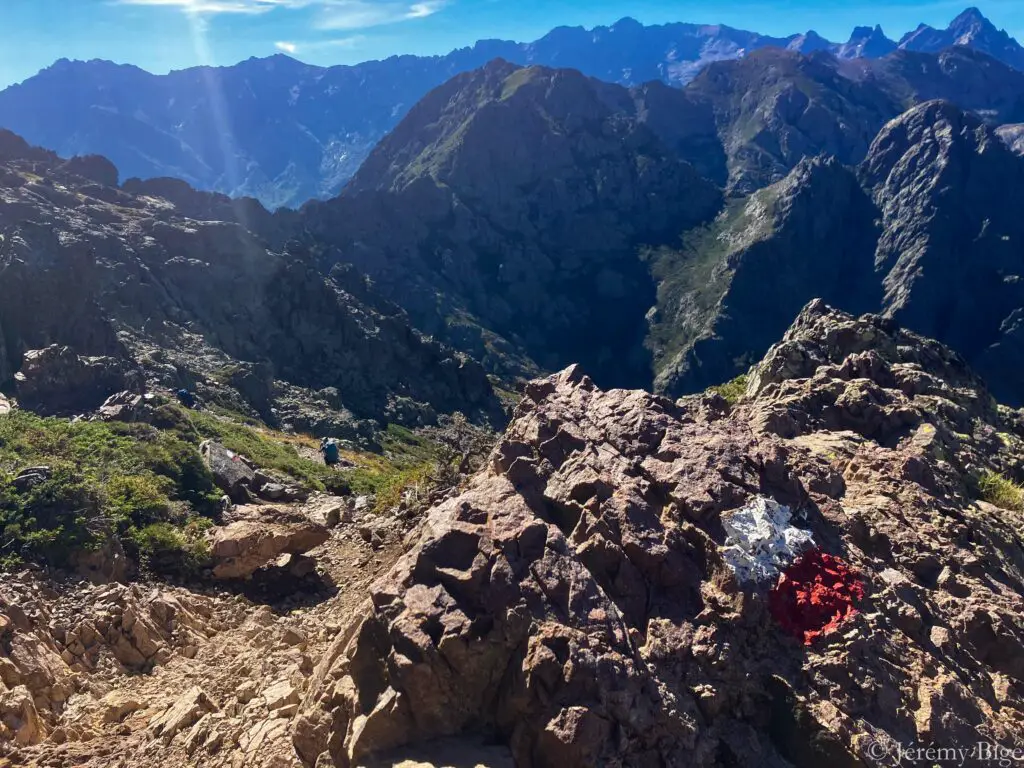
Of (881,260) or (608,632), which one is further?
(881,260)

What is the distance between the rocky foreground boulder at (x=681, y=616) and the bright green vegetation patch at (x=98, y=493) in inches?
390

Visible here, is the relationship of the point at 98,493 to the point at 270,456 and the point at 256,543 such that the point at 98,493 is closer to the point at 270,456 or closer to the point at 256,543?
the point at 256,543

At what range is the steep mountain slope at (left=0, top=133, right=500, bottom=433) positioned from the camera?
63.8 meters

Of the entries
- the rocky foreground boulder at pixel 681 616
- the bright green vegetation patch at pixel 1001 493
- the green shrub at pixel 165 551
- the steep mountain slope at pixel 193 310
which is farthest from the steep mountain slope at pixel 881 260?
the rocky foreground boulder at pixel 681 616

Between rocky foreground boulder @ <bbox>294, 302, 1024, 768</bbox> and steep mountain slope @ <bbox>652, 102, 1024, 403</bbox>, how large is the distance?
14861 cm

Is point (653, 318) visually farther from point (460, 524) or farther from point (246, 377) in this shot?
point (460, 524)

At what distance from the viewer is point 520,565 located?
10.5m

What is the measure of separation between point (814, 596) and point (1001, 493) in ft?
28.8

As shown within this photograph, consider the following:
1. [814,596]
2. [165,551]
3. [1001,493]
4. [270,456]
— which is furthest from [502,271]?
[814,596]

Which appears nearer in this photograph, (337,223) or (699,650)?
(699,650)

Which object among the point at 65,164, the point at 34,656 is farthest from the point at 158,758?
the point at 65,164

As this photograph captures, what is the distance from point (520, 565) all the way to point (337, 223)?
17788 cm

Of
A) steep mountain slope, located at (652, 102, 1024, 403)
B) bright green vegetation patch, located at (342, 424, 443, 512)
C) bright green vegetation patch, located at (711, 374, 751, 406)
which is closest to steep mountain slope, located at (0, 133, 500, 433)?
bright green vegetation patch, located at (342, 424, 443, 512)

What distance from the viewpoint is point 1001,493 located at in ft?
53.2
